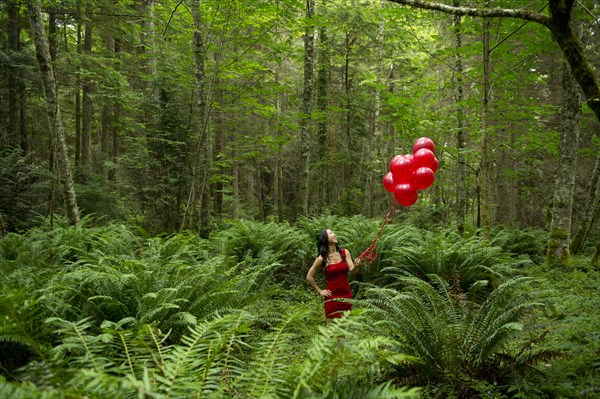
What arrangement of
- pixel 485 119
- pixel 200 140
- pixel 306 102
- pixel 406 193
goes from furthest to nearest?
pixel 306 102 < pixel 200 140 < pixel 485 119 < pixel 406 193

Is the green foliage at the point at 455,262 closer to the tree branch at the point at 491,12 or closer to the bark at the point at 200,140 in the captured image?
the tree branch at the point at 491,12

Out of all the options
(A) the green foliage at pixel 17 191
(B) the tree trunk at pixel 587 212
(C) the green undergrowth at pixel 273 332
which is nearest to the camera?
(C) the green undergrowth at pixel 273 332

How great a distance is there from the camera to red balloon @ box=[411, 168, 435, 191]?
4.15 m

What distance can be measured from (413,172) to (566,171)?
14.2ft

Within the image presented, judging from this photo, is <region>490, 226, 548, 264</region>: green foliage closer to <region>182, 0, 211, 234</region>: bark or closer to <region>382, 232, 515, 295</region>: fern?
<region>382, 232, 515, 295</region>: fern

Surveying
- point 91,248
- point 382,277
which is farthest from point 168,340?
point 382,277

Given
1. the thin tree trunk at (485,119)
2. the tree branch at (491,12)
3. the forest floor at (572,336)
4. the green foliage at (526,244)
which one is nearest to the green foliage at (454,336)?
the forest floor at (572,336)

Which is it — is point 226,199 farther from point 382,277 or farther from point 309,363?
point 309,363

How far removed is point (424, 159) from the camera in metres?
4.27

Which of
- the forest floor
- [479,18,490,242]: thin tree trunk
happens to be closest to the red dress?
the forest floor

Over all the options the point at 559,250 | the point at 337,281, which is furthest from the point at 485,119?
the point at 337,281

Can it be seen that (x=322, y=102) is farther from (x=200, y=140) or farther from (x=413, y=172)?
(x=413, y=172)

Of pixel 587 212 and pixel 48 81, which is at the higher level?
pixel 48 81

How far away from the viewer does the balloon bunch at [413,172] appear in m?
4.25
